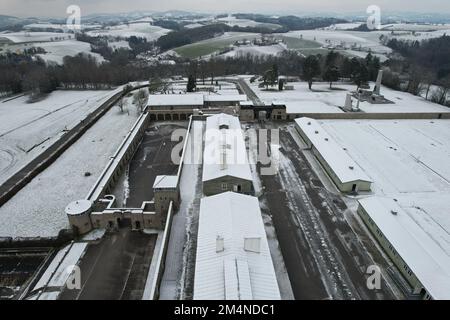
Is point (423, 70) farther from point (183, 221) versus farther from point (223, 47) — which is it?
point (183, 221)

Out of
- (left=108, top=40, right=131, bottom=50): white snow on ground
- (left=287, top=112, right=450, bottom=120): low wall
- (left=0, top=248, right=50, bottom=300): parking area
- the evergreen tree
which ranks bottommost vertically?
(left=0, top=248, right=50, bottom=300): parking area

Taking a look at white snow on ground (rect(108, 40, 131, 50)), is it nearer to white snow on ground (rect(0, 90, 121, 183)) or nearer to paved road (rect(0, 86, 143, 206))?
white snow on ground (rect(0, 90, 121, 183))

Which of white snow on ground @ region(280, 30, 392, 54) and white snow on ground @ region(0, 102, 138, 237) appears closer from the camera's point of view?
white snow on ground @ region(0, 102, 138, 237)

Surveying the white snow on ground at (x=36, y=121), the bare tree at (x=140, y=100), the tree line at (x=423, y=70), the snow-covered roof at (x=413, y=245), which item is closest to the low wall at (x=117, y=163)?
the bare tree at (x=140, y=100)

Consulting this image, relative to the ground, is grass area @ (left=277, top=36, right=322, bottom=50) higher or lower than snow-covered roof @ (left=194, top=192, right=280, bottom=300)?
higher

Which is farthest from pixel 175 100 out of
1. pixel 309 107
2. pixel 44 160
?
pixel 309 107

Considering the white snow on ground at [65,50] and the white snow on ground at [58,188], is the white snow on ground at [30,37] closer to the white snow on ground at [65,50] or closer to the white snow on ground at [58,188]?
the white snow on ground at [65,50]

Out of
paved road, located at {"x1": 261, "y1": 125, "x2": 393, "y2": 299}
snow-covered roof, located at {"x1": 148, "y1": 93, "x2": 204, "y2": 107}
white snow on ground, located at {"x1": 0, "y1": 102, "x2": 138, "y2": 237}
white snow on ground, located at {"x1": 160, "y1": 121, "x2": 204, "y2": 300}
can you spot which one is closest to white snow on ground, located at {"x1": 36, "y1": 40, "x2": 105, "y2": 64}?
snow-covered roof, located at {"x1": 148, "y1": 93, "x2": 204, "y2": 107}
